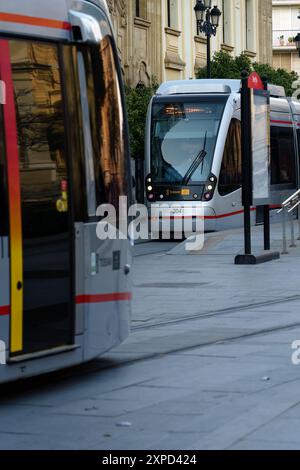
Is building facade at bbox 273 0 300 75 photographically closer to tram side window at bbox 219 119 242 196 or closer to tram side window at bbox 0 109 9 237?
tram side window at bbox 219 119 242 196

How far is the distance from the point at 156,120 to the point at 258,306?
14537 millimetres

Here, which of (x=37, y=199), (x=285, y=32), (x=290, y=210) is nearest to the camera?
(x=37, y=199)

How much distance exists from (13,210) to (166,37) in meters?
40.3

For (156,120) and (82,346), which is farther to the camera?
(156,120)

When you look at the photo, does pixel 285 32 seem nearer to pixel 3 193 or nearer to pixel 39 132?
pixel 39 132

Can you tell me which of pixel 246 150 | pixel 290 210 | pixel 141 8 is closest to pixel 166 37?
pixel 141 8

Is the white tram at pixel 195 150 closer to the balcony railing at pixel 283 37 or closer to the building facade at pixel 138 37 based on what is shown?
the building facade at pixel 138 37

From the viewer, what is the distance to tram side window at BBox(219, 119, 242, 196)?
30.0 meters

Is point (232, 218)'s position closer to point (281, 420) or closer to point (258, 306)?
point (258, 306)

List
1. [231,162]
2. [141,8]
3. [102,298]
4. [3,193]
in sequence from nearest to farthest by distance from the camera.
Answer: [3,193]
[102,298]
[231,162]
[141,8]

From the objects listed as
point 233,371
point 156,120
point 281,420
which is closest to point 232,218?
point 156,120

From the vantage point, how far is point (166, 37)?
48.8m

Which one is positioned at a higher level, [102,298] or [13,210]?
[13,210]
